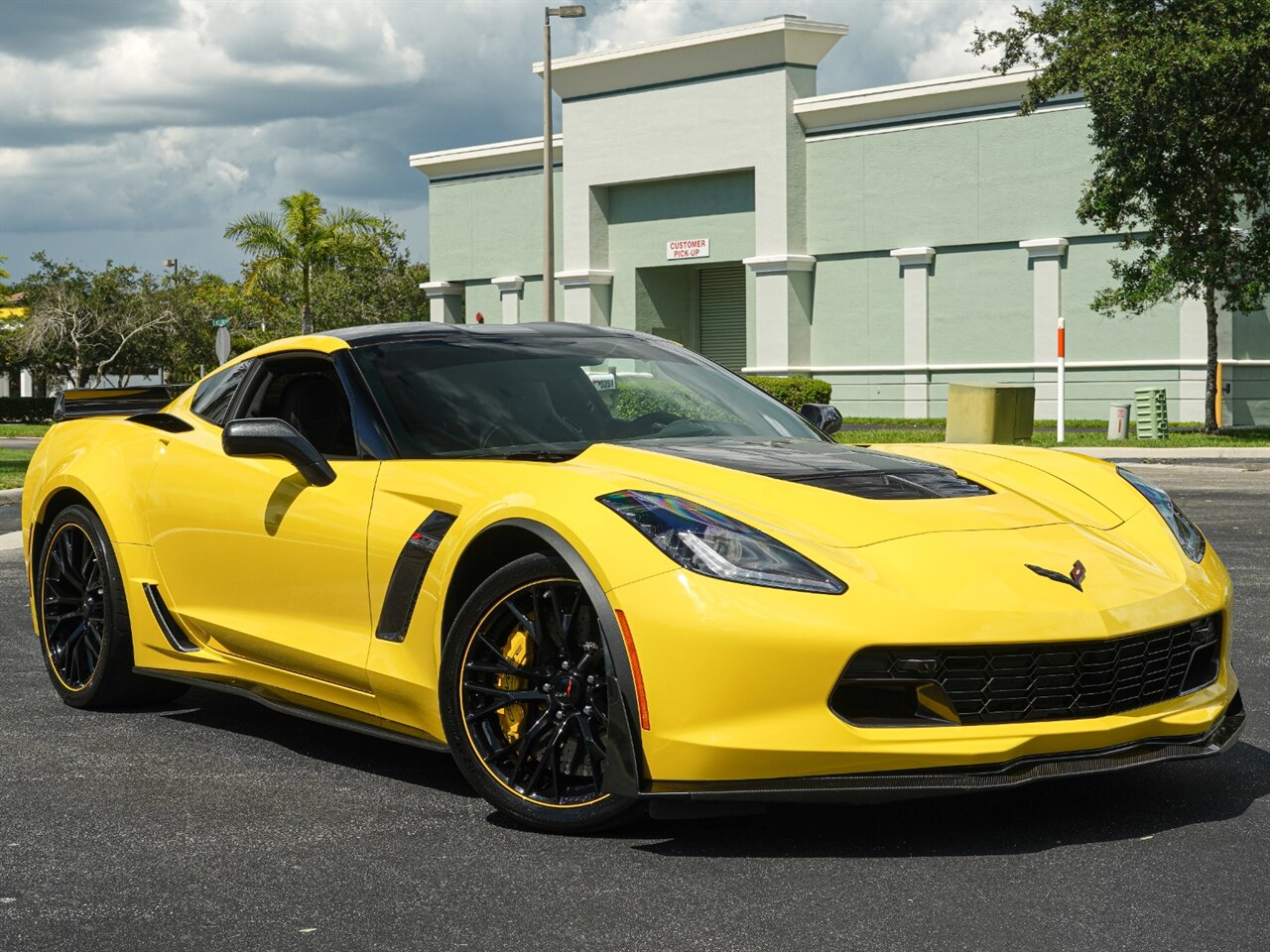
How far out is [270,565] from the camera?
529 cm

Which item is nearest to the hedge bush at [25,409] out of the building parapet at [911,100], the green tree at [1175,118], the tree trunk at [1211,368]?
the building parapet at [911,100]

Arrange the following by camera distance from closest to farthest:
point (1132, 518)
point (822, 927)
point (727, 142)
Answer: point (822, 927)
point (1132, 518)
point (727, 142)

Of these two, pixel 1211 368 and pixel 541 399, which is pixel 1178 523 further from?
pixel 1211 368

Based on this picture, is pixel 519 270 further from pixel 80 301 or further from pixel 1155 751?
pixel 1155 751

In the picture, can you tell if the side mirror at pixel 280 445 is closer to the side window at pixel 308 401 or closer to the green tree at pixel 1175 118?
the side window at pixel 308 401

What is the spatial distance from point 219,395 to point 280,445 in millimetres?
1097

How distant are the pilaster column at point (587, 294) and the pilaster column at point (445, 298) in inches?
214

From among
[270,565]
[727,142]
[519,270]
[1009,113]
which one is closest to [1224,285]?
[1009,113]

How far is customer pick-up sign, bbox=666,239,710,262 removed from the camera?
1698 inches

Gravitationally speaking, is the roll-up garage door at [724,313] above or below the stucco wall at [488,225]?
below

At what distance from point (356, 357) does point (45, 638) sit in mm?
1972

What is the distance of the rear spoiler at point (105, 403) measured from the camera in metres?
6.75

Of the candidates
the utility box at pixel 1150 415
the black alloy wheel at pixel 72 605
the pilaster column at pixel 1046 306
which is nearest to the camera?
the black alloy wheel at pixel 72 605

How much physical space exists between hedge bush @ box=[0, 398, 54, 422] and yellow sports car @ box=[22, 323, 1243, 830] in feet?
164
